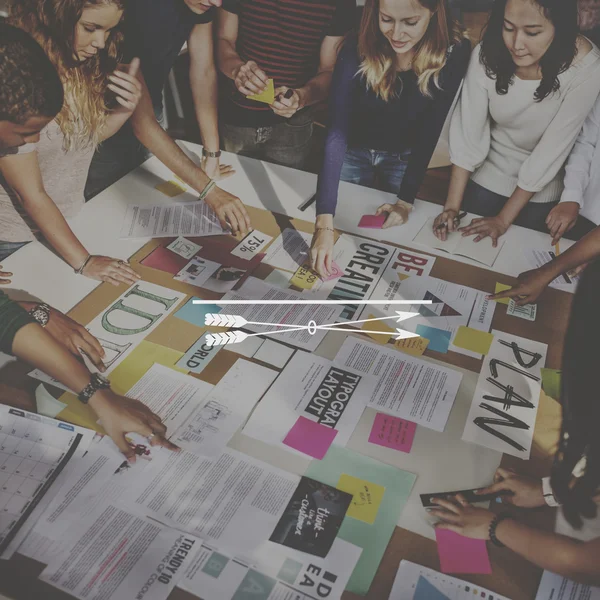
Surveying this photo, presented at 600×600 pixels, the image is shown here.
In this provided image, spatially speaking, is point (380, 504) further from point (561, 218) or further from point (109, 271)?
point (561, 218)

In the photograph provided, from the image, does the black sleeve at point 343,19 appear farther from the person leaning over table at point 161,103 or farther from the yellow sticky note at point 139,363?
the yellow sticky note at point 139,363

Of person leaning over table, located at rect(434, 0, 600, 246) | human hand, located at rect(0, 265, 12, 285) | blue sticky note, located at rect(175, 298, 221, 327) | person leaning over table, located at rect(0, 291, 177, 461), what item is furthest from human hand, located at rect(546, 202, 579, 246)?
human hand, located at rect(0, 265, 12, 285)

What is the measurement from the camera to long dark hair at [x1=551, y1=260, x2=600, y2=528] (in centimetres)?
77

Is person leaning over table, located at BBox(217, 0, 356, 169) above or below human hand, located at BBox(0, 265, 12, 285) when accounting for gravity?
above

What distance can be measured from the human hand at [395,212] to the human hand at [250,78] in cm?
53

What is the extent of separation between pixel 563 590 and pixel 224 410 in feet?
2.12

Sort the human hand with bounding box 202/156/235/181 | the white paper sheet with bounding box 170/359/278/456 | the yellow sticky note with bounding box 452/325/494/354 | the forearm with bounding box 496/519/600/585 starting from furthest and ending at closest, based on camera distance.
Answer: the human hand with bounding box 202/156/235/181 < the yellow sticky note with bounding box 452/325/494/354 < the white paper sheet with bounding box 170/359/278/456 < the forearm with bounding box 496/519/600/585

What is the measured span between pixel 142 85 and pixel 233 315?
2.49 feet

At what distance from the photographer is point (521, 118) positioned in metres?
1.43

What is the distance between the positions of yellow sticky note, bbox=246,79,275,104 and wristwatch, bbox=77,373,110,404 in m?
1.03

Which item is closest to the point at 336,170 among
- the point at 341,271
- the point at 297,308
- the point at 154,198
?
the point at 341,271

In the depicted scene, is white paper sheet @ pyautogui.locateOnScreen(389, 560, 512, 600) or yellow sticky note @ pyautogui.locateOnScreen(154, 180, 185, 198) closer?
white paper sheet @ pyautogui.locateOnScreen(389, 560, 512, 600)

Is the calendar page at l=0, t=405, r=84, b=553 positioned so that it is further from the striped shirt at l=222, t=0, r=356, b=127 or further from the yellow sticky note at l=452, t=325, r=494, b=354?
the striped shirt at l=222, t=0, r=356, b=127

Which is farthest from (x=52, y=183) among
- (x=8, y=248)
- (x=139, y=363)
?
(x=139, y=363)
